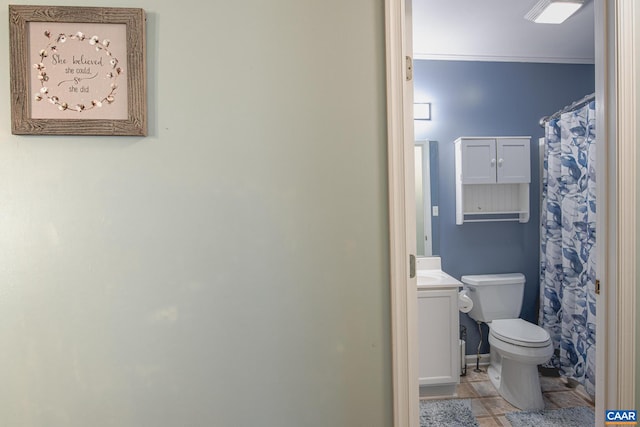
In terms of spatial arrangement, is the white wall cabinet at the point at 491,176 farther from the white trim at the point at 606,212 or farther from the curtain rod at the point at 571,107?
the white trim at the point at 606,212

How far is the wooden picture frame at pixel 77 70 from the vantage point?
94 centimetres

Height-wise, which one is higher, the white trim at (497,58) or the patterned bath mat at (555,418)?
the white trim at (497,58)

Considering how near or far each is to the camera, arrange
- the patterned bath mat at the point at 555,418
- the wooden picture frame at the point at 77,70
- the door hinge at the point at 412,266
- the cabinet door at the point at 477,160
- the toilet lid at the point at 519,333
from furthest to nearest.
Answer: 1. the cabinet door at the point at 477,160
2. the toilet lid at the point at 519,333
3. the patterned bath mat at the point at 555,418
4. the door hinge at the point at 412,266
5. the wooden picture frame at the point at 77,70

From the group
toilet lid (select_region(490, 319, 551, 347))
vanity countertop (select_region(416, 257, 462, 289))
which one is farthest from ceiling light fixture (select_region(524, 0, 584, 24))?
toilet lid (select_region(490, 319, 551, 347))

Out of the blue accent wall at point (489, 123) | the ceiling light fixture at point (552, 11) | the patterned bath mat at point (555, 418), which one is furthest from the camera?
the blue accent wall at point (489, 123)

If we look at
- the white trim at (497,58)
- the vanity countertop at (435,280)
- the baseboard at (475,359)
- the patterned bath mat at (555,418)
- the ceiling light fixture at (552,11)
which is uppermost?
the white trim at (497,58)

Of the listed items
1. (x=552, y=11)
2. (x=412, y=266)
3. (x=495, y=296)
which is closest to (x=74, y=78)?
(x=412, y=266)

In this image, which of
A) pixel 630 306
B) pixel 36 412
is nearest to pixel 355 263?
pixel 630 306

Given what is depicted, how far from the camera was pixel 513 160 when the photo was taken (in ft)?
8.23

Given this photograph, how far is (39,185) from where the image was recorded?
0.97 meters

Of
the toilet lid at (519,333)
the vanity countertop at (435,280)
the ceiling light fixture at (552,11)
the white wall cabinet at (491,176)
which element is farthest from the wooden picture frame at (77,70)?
the toilet lid at (519,333)

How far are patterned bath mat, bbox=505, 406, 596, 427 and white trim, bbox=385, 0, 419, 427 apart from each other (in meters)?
1.45

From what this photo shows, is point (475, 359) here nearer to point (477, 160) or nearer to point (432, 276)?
point (432, 276)

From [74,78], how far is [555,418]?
2.88m
